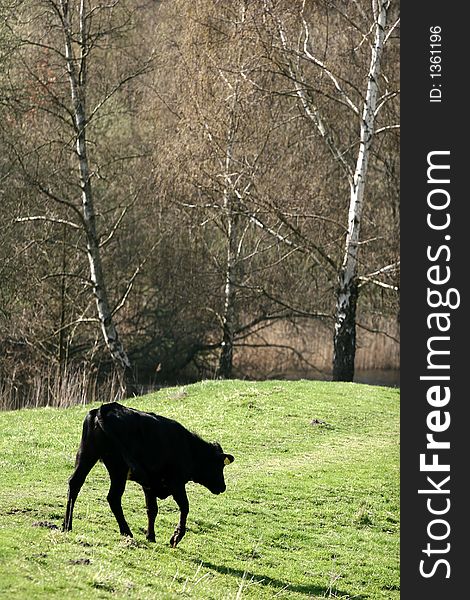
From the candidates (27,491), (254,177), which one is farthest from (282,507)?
(254,177)

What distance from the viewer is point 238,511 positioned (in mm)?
13188

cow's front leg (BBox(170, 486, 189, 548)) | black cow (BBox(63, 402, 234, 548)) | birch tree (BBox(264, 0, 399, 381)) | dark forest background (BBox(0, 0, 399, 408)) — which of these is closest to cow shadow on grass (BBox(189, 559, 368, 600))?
cow's front leg (BBox(170, 486, 189, 548))

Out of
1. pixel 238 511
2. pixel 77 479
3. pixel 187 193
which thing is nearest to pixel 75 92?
pixel 187 193

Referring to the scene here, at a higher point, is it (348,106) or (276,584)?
(348,106)

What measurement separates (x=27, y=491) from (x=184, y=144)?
1798cm

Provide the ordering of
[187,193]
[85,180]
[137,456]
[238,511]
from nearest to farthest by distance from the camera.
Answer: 1. [137,456]
2. [238,511]
3. [85,180]
4. [187,193]

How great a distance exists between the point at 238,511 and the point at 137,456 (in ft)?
9.43

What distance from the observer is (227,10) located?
28.6 m

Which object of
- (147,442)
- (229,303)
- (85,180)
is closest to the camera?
(147,442)

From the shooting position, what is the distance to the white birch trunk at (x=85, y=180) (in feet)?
86.3

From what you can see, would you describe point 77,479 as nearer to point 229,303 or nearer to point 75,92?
point 75,92

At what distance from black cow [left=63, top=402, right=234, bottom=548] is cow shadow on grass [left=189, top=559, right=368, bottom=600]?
534mm

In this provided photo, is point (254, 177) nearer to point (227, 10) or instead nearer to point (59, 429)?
point (227, 10)

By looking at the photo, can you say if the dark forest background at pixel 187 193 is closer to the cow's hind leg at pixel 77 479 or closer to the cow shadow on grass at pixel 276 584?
the cow's hind leg at pixel 77 479
